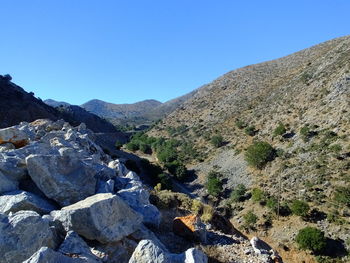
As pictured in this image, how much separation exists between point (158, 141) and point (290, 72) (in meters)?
36.2

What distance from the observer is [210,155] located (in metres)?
57.1

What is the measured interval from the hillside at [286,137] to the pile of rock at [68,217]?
21.7m

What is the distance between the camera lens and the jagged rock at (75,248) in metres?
5.17

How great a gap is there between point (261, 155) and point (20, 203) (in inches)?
1613

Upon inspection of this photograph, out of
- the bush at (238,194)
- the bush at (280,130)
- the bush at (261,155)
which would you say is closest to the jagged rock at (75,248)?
the bush at (238,194)

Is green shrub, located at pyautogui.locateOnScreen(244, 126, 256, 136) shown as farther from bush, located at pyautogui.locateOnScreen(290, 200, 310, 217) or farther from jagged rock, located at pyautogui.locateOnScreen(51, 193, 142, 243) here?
jagged rock, located at pyautogui.locateOnScreen(51, 193, 142, 243)

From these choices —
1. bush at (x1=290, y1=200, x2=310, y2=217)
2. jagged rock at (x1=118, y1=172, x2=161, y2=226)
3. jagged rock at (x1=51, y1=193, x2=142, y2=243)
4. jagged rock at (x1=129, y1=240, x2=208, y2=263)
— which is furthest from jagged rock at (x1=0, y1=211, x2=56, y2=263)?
bush at (x1=290, y1=200, x2=310, y2=217)

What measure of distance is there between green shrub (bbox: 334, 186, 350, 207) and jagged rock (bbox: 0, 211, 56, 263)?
32109 mm

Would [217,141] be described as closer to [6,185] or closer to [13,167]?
[13,167]

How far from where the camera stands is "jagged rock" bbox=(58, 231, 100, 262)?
17.0 feet

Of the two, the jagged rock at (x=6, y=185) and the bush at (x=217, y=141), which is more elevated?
the jagged rock at (x=6, y=185)

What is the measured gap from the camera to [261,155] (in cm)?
4434

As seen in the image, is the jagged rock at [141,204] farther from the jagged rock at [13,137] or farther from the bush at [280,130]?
the bush at [280,130]

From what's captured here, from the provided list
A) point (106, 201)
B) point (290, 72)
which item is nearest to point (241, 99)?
point (290, 72)
